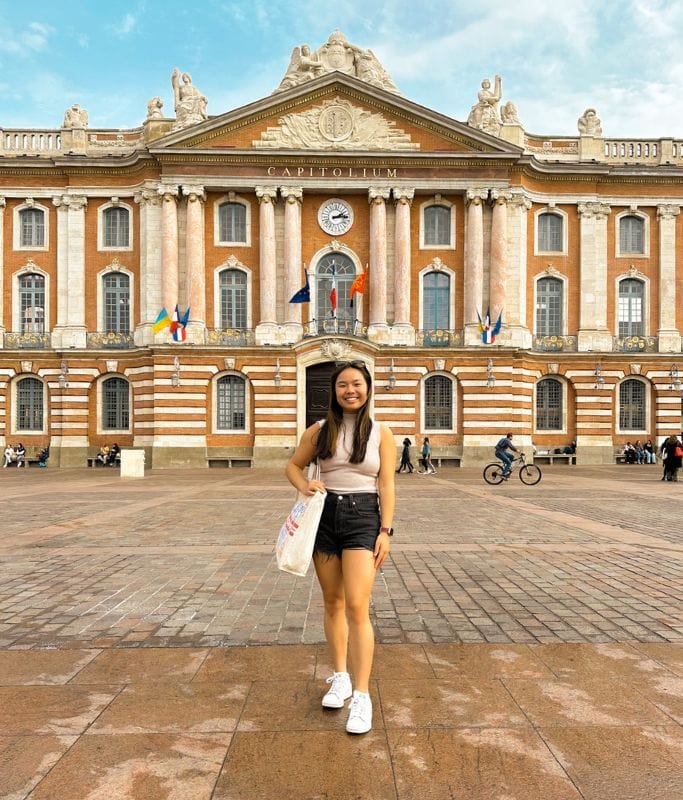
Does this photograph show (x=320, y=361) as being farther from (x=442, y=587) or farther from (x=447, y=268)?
(x=442, y=587)

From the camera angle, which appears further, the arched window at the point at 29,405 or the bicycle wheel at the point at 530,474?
the arched window at the point at 29,405

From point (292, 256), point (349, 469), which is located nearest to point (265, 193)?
point (292, 256)

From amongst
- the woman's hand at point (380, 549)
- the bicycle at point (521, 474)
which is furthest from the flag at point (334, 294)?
the woman's hand at point (380, 549)

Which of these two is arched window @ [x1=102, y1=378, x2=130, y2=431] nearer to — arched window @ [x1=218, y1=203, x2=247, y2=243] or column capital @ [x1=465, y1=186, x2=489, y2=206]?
arched window @ [x1=218, y1=203, x2=247, y2=243]

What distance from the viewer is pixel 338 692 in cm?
380

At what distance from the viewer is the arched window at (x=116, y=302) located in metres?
31.5

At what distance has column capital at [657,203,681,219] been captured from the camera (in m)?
32.5

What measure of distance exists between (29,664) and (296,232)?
27.4m

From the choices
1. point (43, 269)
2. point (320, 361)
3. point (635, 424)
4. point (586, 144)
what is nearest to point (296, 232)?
point (320, 361)

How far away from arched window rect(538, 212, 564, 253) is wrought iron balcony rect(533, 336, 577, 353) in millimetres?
4652

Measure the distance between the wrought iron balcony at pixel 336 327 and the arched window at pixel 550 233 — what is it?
10.9 metres

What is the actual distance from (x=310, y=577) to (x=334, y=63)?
31.1 m

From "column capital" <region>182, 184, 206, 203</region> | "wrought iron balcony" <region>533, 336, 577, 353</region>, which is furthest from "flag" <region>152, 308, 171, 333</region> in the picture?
"wrought iron balcony" <region>533, 336, 577, 353</region>

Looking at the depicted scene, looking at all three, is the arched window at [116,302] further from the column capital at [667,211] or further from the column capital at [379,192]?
the column capital at [667,211]
